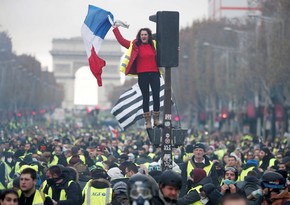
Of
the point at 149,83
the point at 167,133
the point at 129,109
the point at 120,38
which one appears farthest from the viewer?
the point at 129,109

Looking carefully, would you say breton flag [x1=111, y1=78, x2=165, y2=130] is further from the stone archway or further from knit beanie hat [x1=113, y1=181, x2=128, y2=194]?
the stone archway

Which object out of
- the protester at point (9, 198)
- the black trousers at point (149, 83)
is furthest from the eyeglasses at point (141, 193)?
the black trousers at point (149, 83)

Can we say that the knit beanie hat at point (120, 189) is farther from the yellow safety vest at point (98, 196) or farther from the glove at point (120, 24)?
the glove at point (120, 24)

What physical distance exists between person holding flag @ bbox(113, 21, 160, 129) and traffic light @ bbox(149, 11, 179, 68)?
0.88 meters

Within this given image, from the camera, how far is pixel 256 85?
66062 millimetres

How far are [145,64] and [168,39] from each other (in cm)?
134

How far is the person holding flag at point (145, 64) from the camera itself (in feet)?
48.6

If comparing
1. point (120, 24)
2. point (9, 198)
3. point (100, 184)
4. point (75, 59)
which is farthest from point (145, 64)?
point (75, 59)

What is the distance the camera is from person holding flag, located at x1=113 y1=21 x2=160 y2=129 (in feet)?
48.6

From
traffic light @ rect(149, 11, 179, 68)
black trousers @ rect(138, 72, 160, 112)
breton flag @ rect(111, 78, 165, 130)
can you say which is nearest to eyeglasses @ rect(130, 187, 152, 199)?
traffic light @ rect(149, 11, 179, 68)

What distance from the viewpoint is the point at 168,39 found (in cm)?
1371

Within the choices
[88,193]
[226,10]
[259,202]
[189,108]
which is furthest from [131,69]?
[226,10]

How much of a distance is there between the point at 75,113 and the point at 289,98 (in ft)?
269

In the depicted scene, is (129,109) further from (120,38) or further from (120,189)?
(120,189)
